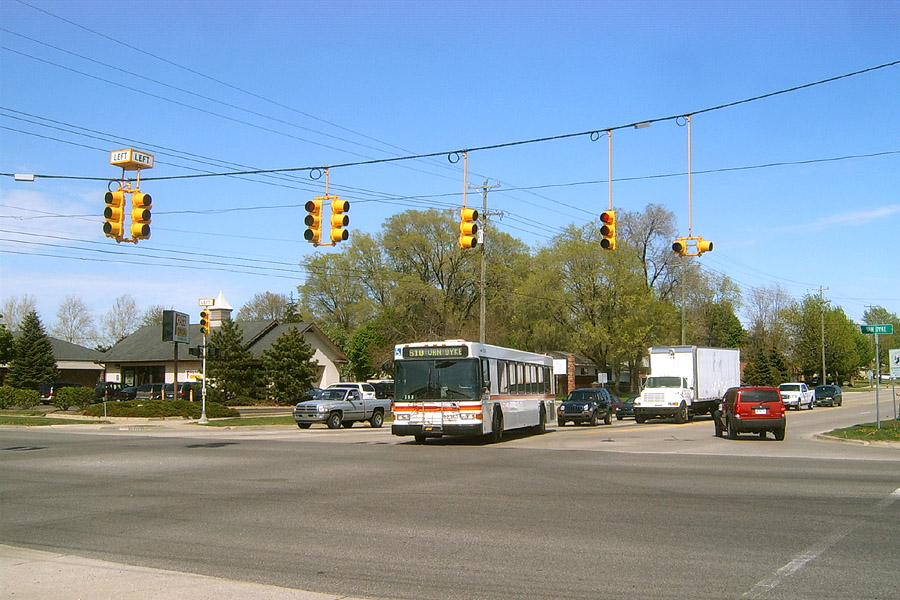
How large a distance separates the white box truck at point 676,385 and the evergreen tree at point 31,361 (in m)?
48.8

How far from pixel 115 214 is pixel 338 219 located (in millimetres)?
5105

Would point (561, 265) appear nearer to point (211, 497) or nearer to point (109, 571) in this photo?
point (211, 497)

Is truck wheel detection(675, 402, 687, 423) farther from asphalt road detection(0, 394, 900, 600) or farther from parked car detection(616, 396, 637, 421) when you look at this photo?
asphalt road detection(0, 394, 900, 600)

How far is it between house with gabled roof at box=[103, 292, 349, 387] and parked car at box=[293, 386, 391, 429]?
29236 mm

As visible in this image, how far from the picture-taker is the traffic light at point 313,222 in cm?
2014

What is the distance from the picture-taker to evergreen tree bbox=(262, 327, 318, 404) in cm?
5522

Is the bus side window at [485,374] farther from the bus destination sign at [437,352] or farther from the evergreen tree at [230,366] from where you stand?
the evergreen tree at [230,366]

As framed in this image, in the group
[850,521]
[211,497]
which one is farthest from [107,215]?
[850,521]

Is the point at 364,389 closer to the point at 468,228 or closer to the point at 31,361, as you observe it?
the point at 468,228

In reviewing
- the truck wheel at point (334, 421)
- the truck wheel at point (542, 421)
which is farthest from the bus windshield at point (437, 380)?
the truck wheel at point (334, 421)

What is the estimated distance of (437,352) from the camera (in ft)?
76.8

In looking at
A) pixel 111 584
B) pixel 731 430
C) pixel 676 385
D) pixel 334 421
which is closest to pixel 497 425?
pixel 731 430

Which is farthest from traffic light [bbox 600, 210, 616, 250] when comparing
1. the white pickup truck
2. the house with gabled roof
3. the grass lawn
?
the house with gabled roof

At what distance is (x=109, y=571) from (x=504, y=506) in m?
5.80
